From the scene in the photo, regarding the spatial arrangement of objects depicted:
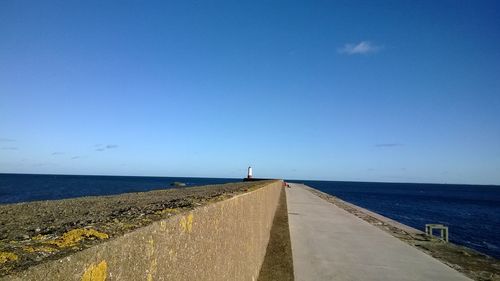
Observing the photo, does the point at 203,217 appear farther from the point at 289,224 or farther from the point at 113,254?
the point at 289,224

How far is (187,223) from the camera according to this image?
2.41 metres

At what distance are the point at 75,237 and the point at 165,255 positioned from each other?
Result: 53cm

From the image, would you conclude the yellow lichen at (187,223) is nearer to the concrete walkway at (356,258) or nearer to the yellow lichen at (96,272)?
the yellow lichen at (96,272)

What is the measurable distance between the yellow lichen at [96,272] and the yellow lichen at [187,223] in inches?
33.7

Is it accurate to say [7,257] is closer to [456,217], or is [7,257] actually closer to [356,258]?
[356,258]

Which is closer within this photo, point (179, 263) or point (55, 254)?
point (55, 254)

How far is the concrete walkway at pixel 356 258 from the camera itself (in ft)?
28.5

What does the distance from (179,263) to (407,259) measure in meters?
9.88

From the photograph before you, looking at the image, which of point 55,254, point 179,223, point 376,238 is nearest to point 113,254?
point 55,254

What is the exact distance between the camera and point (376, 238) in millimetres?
13883

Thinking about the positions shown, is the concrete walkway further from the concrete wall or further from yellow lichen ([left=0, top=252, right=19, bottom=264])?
yellow lichen ([left=0, top=252, right=19, bottom=264])

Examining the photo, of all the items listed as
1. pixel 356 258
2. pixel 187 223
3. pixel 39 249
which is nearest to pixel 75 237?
pixel 39 249

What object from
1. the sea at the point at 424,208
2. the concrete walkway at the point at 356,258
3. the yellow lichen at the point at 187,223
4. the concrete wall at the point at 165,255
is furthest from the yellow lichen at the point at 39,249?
the sea at the point at 424,208

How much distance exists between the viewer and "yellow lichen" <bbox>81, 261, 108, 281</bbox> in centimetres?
134
